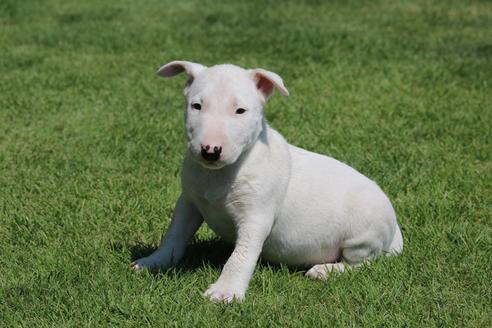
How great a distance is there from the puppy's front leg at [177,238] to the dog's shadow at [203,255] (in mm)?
64

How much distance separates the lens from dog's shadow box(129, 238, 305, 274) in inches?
181

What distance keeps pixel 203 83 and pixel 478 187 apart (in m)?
2.81

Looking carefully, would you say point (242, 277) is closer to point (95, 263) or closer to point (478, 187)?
point (95, 263)

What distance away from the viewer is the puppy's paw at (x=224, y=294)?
4027 mm

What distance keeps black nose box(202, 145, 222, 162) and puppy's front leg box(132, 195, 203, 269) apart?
2.15 feet

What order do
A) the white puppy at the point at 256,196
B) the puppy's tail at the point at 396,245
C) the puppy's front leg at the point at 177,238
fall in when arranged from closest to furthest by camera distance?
the white puppy at the point at 256,196 < the puppy's front leg at the point at 177,238 < the puppy's tail at the point at 396,245

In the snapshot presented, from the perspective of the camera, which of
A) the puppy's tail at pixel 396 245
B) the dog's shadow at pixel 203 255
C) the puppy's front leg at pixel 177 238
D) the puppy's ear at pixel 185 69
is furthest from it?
the puppy's tail at pixel 396 245

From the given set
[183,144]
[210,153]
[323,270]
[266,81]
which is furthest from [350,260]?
[183,144]

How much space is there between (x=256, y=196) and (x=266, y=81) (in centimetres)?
59

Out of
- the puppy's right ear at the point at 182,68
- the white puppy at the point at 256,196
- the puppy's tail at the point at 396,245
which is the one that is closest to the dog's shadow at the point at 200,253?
the white puppy at the point at 256,196

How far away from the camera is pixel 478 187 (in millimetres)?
6055

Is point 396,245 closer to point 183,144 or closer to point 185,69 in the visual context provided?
point 185,69

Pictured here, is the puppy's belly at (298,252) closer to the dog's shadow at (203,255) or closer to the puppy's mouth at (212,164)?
the dog's shadow at (203,255)

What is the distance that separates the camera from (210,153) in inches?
151
